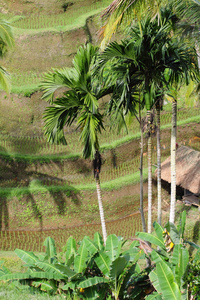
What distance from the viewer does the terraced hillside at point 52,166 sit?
55.5 ft

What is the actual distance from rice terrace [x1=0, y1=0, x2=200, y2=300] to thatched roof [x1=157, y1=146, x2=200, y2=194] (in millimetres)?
60

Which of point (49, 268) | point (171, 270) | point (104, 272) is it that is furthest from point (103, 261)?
point (171, 270)

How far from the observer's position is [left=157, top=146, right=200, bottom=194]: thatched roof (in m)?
15.0

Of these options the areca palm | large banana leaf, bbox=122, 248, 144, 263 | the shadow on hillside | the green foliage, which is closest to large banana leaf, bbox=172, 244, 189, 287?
the green foliage

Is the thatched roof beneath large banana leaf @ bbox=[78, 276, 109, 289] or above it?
above

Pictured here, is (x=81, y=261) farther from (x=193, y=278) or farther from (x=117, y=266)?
(x=193, y=278)

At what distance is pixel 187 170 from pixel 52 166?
7069 mm

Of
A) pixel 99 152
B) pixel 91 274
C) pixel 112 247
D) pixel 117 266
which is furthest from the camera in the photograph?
pixel 99 152

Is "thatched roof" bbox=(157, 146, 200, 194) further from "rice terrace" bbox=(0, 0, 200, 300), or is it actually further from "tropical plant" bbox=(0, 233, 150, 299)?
"tropical plant" bbox=(0, 233, 150, 299)

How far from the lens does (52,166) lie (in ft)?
61.6

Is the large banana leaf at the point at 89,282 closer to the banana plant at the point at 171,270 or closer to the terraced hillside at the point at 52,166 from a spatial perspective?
the banana plant at the point at 171,270

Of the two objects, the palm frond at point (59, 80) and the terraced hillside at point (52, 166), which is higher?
the palm frond at point (59, 80)

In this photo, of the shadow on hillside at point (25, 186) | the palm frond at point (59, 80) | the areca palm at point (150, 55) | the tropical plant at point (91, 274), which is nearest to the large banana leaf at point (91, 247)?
the tropical plant at point (91, 274)

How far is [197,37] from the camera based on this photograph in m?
8.68
